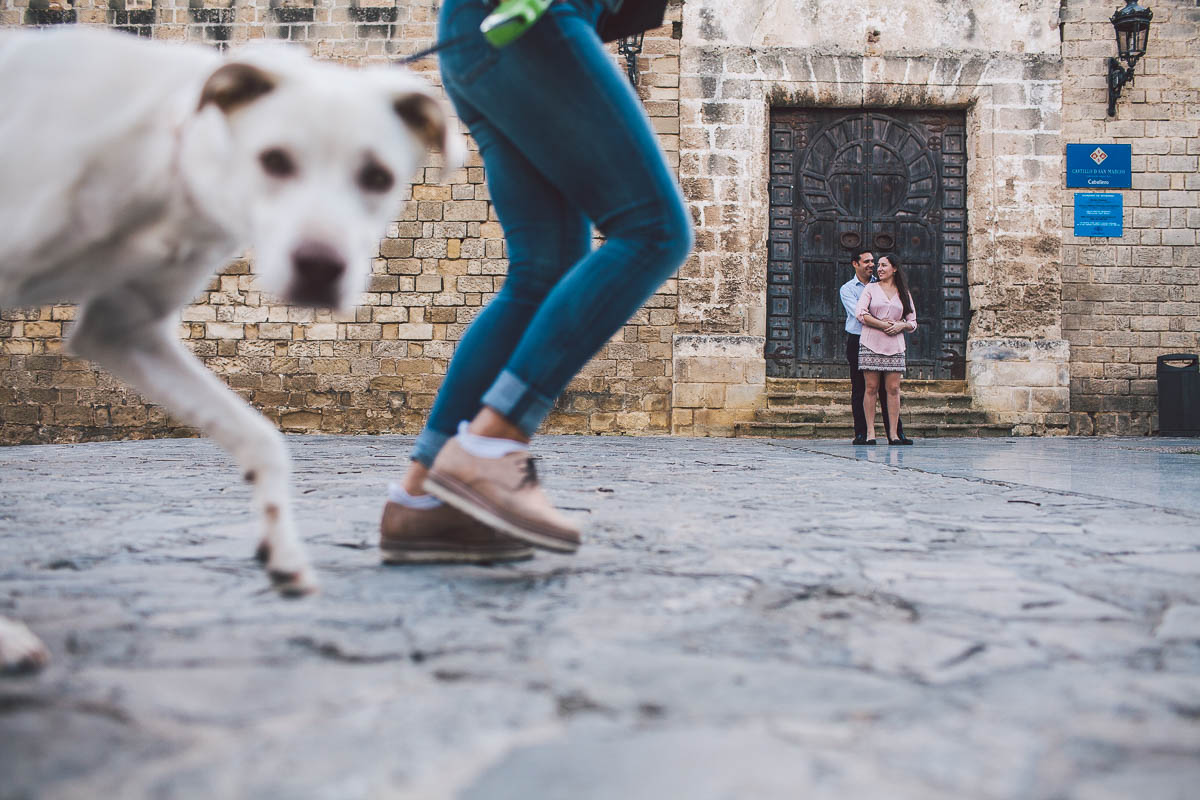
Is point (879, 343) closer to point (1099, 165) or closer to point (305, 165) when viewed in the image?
point (1099, 165)

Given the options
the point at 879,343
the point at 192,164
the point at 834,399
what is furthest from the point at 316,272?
the point at 834,399

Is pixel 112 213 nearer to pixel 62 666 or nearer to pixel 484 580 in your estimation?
pixel 62 666

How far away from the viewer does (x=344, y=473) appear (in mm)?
4609

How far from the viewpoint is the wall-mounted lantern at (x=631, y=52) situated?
10.5 m

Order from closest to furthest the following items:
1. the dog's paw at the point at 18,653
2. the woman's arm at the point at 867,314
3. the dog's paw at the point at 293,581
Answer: the dog's paw at the point at 18,653, the dog's paw at the point at 293,581, the woman's arm at the point at 867,314

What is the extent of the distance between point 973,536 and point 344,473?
3.10 meters

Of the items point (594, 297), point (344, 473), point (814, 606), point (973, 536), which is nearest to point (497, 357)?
point (594, 297)

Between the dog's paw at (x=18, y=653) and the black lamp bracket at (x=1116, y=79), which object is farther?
the black lamp bracket at (x=1116, y=79)

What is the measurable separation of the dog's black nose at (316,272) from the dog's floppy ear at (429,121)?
276 millimetres

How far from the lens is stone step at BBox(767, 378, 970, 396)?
10.8 metres

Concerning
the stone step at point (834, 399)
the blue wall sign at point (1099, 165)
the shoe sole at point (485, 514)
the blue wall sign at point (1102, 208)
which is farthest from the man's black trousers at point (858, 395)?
the shoe sole at point (485, 514)

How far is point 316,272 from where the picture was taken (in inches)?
45.9

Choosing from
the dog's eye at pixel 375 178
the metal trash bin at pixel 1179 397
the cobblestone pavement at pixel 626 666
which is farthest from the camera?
the metal trash bin at pixel 1179 397

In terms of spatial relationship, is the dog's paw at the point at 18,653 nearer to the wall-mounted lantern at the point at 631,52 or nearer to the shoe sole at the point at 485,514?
the shoe sole at the point at 485,514
